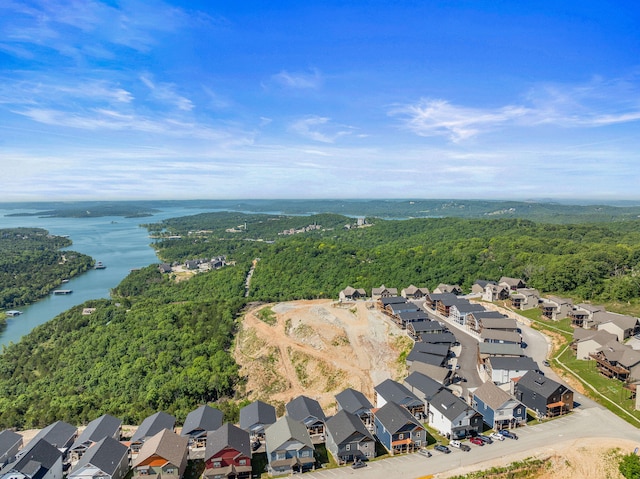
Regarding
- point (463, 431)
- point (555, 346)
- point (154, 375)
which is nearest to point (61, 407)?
point (154, 375)

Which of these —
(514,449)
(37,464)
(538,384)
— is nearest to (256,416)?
(37,464)

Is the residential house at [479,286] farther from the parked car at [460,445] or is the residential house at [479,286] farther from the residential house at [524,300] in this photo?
the parked car at [460,445]

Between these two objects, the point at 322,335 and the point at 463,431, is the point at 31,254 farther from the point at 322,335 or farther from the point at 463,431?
the point at 463,431

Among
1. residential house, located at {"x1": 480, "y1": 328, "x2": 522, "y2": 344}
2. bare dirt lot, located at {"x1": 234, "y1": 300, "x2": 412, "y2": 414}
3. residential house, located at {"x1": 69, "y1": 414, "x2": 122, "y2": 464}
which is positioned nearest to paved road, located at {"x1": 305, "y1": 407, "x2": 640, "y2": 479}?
bare dirt lot, located at {"x1": 234, "y1": 300, "x2": 412, "y2": 414}

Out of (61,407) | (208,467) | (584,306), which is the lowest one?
(61,407)

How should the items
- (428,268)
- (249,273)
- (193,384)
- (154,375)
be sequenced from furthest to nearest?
(249,273), (428,268), (154,375), (193,384)

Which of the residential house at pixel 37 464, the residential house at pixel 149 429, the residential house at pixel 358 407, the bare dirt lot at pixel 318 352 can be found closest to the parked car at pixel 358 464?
the residential house at pixel 358 407
